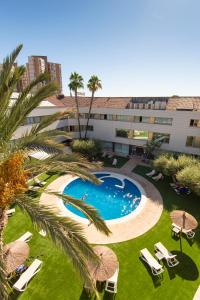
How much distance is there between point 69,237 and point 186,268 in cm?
1107

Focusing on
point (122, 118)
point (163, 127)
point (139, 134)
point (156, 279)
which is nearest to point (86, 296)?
point (156, 279)

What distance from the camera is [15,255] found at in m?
10.7

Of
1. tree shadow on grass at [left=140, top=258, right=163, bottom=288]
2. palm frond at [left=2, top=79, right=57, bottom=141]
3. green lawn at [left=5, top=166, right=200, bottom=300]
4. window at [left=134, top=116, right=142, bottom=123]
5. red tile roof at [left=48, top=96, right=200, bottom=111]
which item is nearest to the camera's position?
palm frond at [left=2, top=79, right=57, bottom=141]

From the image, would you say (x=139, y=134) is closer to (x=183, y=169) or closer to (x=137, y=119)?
(x=137, y=119)

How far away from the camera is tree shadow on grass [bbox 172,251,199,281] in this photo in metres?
11.7

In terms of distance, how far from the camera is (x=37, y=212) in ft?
19.0

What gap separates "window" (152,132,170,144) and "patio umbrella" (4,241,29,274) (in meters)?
23.9

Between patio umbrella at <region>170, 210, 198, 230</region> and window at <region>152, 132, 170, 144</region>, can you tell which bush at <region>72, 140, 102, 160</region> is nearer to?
window at <region>152, 132, 170, 144</region>

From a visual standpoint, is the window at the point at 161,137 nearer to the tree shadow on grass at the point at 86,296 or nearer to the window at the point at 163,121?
the window at the point at 163,121

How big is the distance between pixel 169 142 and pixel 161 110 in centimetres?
512

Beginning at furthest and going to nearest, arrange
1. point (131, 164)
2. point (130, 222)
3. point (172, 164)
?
point (131, 164), point (172, 164), point (130, 222)

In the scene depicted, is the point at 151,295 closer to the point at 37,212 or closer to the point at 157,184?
the point at 37,212

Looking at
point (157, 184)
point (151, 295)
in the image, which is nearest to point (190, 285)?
point (151, 295)

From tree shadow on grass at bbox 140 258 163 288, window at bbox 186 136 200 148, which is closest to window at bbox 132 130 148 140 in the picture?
window at bbox 186 136 200 148
